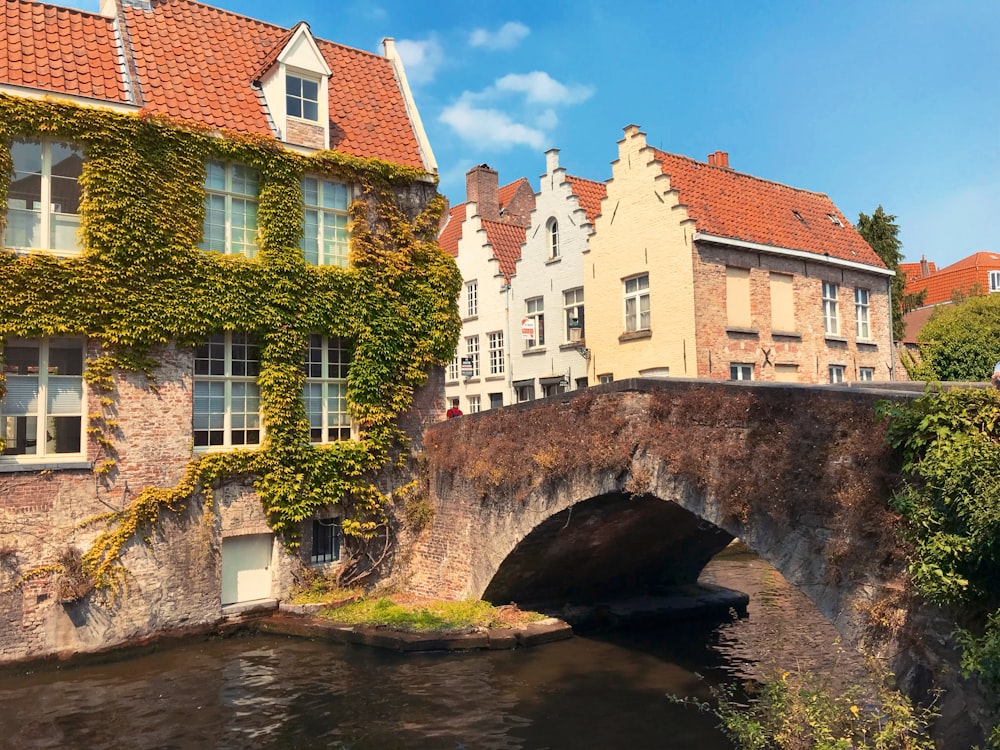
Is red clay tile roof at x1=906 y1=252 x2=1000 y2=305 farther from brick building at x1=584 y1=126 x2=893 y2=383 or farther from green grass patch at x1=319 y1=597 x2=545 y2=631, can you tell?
green grass patch at x1=319 y1=597 x2=545 y2=631

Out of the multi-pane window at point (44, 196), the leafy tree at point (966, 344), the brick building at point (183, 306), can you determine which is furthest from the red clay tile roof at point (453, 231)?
the multi-pane window at point (44, 196)

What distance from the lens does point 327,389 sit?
55.0 feet

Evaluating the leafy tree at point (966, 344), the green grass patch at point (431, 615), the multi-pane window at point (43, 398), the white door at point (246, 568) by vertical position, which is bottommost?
the green grass patch at point (431, 615)

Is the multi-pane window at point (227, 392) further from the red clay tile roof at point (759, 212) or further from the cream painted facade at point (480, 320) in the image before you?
the red clay tile roof at point (759, 212)

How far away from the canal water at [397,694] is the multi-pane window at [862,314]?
11.5m

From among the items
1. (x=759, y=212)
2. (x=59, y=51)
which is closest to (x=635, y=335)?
(x=759, y=212)

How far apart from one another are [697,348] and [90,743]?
1502cm

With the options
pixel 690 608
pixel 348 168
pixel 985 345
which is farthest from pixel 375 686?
pixel 985 345

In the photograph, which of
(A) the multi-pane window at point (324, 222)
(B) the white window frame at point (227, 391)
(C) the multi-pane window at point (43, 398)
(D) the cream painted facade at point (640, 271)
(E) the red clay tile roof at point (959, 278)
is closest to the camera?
(C) the multi-pane window at point (43, 398)

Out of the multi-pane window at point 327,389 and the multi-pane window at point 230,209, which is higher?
the multi-pane window at point 230,209

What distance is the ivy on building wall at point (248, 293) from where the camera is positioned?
13.6 meters

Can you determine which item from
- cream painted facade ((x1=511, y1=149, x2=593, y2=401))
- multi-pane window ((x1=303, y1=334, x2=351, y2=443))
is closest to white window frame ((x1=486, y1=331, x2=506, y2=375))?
cream painted facade ((x1=511, y1=149, x2=593, y2=401))

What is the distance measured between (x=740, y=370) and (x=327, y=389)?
10802 millimetres

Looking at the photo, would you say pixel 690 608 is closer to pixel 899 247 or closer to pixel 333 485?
pixel 333 485
